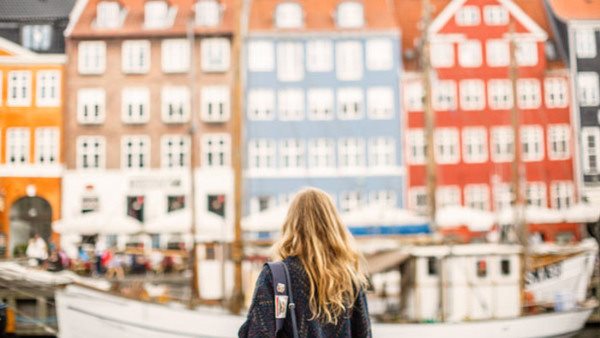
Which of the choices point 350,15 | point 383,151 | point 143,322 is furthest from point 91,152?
point 350,15

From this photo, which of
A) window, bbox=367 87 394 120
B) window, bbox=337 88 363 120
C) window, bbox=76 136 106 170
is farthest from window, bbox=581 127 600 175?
window, bbox=76 136 106 170

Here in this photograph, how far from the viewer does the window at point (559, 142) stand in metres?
7.09

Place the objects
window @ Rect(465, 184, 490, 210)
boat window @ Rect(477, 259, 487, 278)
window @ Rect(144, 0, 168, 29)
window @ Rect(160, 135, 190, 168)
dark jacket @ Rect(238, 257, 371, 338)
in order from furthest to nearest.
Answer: window @ Rect(465, 184, 490, 210) < window @ Rect(144, 0, 168, 29) < window @ Rect(160, 135, 190, 168) < boat window @ Rect(477, 259, 487, 278) < dark jacket @ Rect(238, 257, 371, 338)

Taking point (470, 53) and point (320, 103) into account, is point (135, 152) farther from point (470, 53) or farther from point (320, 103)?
point (470, 53)

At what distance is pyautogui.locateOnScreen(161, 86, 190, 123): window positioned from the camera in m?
7.33

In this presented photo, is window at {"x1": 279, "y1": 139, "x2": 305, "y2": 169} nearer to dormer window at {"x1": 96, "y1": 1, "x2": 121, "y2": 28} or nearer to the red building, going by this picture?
the red building

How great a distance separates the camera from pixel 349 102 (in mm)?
7629

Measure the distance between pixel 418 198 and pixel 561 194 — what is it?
1413mm

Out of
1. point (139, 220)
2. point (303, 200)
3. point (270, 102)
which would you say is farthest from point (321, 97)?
point (303, 200)

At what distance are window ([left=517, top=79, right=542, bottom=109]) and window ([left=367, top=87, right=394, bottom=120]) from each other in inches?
50.9

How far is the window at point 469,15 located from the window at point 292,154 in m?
2.12

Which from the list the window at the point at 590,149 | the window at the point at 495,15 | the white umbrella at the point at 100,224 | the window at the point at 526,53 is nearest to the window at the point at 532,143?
the window at the point at 590,149

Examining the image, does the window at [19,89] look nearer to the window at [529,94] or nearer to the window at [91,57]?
the window at [91,57]

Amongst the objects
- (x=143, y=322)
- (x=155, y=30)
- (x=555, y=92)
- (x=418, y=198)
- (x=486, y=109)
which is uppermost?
(x=155, y=30)
